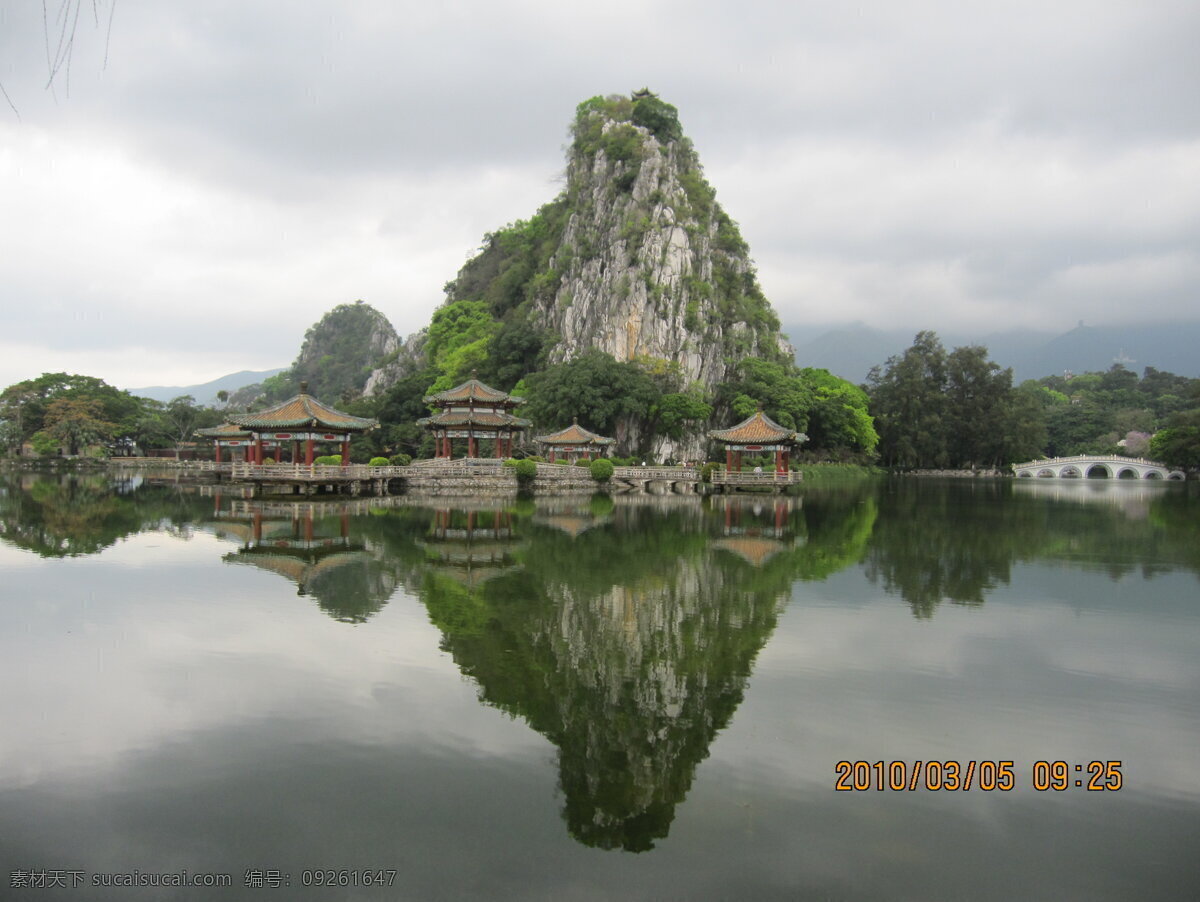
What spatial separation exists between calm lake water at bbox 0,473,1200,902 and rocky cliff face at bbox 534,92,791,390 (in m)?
49.0

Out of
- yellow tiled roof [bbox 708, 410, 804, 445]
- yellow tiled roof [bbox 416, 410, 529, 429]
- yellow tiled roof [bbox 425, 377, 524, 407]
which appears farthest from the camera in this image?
yellow tiled roof [bbox 425, 377, 524, 407]

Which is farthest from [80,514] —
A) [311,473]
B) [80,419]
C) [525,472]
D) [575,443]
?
[80,419]

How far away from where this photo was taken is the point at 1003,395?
76438 mm

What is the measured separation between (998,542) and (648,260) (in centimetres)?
4765

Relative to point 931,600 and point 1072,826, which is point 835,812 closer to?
point 1072,826

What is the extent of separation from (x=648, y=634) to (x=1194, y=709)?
265 inches

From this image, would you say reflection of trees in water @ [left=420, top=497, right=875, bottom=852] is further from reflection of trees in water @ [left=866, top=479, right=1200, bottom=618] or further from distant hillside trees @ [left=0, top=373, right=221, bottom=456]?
distant hillside trees @ [left=0, top=373, right=221, bottom=456]

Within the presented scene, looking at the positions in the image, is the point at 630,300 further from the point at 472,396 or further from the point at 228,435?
the point at 228,435

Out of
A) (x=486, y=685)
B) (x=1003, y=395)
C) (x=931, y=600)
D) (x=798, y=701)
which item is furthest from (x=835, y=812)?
(x=1003, y=395)

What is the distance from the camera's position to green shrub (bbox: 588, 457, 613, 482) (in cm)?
4431

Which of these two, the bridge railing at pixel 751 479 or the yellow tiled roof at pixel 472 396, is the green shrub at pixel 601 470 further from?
the yellow tiled roof at pixel 472 396

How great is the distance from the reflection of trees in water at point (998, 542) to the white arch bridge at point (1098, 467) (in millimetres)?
42173

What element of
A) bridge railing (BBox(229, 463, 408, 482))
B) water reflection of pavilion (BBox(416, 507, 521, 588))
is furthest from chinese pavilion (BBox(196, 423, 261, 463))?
water reflection of pavilion (BBox(416, 507, 521, 588))

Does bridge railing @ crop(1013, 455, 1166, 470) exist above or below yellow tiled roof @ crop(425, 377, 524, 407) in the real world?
below
